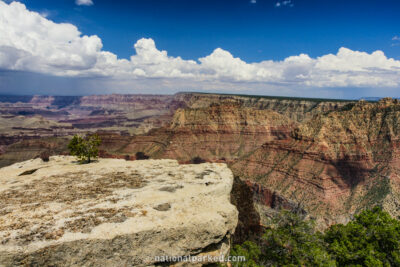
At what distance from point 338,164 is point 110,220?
283 ft

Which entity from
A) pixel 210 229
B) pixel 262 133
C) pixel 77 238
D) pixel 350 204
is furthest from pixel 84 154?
pixel 262 133

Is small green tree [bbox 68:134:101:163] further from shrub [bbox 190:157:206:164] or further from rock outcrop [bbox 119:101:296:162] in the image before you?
shrub [bbox 190:157:206:164]

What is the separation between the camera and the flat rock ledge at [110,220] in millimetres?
11594

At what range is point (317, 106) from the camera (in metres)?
→ 192

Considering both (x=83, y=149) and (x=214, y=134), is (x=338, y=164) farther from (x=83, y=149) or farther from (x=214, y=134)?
(x=83, y=149)

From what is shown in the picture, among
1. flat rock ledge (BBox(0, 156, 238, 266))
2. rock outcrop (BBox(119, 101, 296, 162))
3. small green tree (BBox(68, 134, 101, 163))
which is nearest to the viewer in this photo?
flat rock ledge (BBox(0, 156, 238, 266))

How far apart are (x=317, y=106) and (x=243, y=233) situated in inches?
7489

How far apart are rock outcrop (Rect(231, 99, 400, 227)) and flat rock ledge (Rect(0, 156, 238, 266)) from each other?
58244mm

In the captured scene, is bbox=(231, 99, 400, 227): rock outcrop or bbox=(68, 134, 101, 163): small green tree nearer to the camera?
bbox=(68, 134, 101, 163): small green tree

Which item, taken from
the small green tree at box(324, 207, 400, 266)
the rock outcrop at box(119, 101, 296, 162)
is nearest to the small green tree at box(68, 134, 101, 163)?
the small green tree at box(324, 207, 400, 266)

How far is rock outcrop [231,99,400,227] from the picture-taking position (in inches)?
2660

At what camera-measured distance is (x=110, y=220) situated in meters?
13.4

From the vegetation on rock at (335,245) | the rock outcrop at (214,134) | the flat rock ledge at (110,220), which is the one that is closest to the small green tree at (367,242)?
the vegetation on rock at (335,245)

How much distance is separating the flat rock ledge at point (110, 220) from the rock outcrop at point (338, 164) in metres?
58.2
